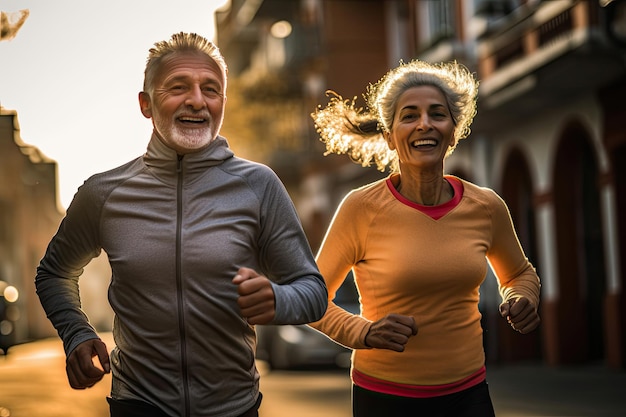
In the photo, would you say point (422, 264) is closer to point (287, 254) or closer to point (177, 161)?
point (287, 254)

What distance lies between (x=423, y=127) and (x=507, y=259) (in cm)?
65

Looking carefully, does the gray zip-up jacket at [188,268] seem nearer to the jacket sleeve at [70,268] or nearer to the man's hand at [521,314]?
the jacket sleeve at [70,268]

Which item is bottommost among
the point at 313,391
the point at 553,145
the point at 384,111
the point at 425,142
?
the point at 313,391

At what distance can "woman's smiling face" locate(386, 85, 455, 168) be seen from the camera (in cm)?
505

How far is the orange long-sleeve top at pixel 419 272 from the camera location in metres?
4.86

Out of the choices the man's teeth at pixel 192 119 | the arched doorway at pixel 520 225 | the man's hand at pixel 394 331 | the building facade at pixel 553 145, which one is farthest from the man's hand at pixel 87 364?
the arched doorway at pixel 520 225

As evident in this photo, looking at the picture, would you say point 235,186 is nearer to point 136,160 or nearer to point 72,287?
point 136,160

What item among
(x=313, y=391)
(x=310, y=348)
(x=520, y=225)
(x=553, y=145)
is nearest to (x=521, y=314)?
(x=313, y=391)

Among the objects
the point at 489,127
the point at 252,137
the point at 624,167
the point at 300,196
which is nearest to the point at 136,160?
the point at 624,167

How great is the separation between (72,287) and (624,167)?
49.1ft

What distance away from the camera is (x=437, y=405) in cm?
485

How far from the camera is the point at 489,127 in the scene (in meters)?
23.4

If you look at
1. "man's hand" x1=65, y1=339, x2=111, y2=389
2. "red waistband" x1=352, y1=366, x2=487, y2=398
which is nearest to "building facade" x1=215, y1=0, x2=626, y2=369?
"red waistband" x1=352, y1=366, x2=487, y2=398

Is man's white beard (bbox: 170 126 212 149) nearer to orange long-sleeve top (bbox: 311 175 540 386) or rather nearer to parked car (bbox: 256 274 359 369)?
orange long-sleeve top (bbox: 311 175 540 386)
